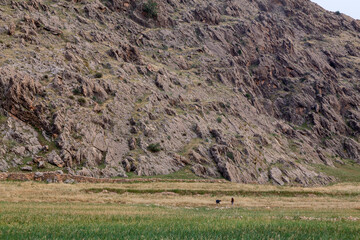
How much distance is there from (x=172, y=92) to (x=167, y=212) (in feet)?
195

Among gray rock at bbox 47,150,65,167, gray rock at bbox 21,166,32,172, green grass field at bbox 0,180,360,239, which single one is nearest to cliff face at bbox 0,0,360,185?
gray rock at bbox 47,150,65,167

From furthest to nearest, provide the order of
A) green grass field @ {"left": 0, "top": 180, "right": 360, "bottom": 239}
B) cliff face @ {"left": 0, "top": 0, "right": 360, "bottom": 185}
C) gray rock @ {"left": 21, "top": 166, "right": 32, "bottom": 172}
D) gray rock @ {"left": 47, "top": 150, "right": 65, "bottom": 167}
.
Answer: cliff face @ {"left": 0, "top": 0, "right": 360, "bottom": 185} < gray rock @ {"left": 47, "top": 150, "right": 65, "bottom": 167} < gray rock @ {"left": 21, "top": 166, "right": 32, "bottom": 172} < green grass field @ {"left": 0, "top": 180, "right": 360, "bottom": 239}

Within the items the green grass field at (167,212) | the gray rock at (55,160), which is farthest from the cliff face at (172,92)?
the green grass field at (167,212)

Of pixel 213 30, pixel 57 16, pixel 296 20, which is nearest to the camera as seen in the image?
pixel 57 16

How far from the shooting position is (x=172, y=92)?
8231 centimetres

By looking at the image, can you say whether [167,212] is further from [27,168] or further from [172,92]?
[172,92]

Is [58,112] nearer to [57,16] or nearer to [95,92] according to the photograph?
[95,92]

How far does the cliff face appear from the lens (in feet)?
181

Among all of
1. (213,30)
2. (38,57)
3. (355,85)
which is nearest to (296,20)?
(355,85)

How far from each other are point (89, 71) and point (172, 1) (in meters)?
76.0

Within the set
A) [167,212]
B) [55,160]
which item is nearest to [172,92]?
[55,160]

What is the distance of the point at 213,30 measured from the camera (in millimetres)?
122812

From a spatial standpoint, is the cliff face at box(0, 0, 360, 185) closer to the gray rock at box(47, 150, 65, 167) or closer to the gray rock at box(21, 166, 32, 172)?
the gray rock at box(47, 150, 65, 167)

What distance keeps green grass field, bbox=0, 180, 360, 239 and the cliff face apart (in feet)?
34.8
